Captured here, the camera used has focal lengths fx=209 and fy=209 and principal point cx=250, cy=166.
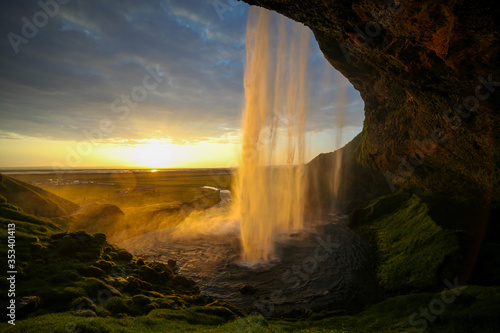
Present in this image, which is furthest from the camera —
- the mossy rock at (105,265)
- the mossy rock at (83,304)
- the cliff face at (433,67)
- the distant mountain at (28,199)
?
the distant mountain at (28,199)

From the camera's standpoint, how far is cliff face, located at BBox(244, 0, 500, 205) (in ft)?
32.6

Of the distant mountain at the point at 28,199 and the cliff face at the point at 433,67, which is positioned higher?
the cliff face at the point at 433,67

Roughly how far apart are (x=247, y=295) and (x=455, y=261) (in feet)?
62.4

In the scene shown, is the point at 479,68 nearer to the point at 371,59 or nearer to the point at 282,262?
the point at 371,59

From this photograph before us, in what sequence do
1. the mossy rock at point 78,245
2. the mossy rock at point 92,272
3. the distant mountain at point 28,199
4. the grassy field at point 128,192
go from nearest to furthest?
1. the mossy rock at point 92,272
2. the mossy rock at point 78,245
3. the distant mountain at point 28,199
4. the grassy field at point 128,192

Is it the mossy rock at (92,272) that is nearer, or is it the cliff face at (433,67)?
the cliff face at (433,67)

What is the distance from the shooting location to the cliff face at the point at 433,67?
32.6ft

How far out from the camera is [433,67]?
44.6 feet

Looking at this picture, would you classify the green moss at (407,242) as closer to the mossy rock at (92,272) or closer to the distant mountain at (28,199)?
the mossy rock at (92,272)

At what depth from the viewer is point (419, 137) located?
24891mm

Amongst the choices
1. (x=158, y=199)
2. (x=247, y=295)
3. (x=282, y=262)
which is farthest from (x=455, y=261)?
(x=158, y=199)

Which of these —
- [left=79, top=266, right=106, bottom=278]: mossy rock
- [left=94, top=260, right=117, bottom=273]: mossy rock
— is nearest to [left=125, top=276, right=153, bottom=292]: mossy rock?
[left=94, top=260, right=117, bottom=273]: mossy rock

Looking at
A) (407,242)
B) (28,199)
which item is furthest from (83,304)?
(28,199)

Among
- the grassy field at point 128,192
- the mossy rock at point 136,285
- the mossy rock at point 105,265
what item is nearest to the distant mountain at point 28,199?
the grassy field at point 128,192
